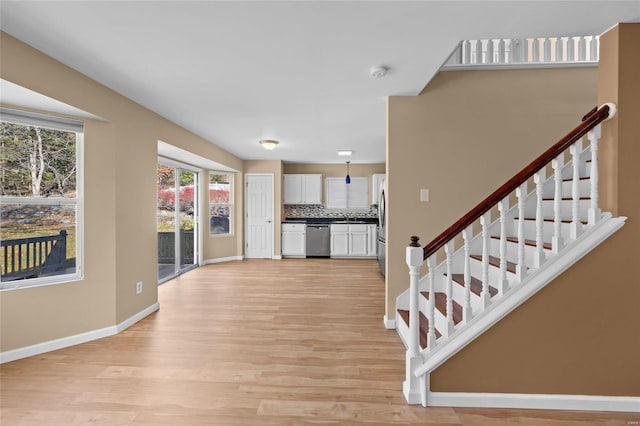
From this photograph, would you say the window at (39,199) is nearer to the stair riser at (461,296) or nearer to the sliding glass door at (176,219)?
the sliding glass door at (176,219)

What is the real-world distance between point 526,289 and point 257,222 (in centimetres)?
A: 573

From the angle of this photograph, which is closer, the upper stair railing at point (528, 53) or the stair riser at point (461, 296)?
the stair riser at point (461, 296)

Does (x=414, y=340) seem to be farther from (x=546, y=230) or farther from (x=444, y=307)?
(x=546, y=230)

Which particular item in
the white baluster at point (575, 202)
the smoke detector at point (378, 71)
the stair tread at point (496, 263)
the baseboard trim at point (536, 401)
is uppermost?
the smoke detector at point (378, 71)

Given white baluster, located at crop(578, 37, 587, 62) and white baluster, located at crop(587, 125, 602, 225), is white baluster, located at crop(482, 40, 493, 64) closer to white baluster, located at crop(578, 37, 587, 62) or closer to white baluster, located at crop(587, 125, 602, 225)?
white baluster, located at crop(578, 37, 587, 62)

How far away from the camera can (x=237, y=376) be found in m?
2.13

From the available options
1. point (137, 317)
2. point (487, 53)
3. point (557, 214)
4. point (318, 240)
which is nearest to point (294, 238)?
point (318, 240)

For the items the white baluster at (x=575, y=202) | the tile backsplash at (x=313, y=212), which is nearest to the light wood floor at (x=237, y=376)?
the white baluster at (x=575, y=202)

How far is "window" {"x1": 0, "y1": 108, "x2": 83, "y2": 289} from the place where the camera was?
7.79 ft

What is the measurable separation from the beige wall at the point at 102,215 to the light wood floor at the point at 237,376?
0.25 metres

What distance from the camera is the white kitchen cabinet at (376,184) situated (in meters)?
6.92

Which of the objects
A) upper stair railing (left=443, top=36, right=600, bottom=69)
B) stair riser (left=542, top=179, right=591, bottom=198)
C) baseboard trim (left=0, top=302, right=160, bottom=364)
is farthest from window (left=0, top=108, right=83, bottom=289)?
stair riser (left=542, top=179, right=591, bottom=198)

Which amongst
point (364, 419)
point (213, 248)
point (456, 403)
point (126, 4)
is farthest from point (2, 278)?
point (213, 248)

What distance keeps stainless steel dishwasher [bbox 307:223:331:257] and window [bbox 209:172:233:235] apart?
5.90 feet
